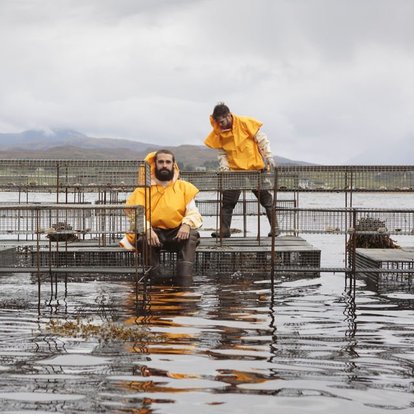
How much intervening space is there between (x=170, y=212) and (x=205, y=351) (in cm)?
493

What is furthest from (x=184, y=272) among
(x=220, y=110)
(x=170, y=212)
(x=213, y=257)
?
(x=220, y=110)

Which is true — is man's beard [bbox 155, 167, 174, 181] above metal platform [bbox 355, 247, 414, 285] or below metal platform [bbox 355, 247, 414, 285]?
above

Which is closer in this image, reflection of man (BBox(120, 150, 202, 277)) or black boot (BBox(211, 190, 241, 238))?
reflection of man (BBox(120, 150, 202, 277))

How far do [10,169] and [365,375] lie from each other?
27.5 ft

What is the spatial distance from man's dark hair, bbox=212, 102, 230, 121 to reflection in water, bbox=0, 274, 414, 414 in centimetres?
431

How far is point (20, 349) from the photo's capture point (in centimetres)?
705

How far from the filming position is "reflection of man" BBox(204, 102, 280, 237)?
15.0 m

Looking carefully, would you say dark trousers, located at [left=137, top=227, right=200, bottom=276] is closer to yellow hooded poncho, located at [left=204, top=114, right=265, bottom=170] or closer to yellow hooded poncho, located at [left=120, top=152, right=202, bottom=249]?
yellow hooded poncho, located at [left=120, top=152, right=202, bottom=249]

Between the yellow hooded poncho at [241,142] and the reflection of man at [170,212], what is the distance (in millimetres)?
3203

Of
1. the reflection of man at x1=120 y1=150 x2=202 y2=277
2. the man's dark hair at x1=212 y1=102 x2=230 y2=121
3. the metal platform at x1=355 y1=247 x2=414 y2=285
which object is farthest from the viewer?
the man's dark hair at x1=212 y1=102 x2=230 y2=121

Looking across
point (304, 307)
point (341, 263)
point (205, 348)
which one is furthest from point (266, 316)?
point (341, 263)

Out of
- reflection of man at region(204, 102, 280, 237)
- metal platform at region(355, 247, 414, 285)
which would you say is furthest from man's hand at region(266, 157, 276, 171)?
metal platform at region(355, 247, 414, 285)

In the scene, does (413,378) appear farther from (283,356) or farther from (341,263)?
(341,263)

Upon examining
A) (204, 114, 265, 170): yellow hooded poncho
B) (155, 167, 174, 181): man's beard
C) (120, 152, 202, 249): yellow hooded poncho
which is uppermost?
(204, 114, 265, 170): yellow hooded poncho
